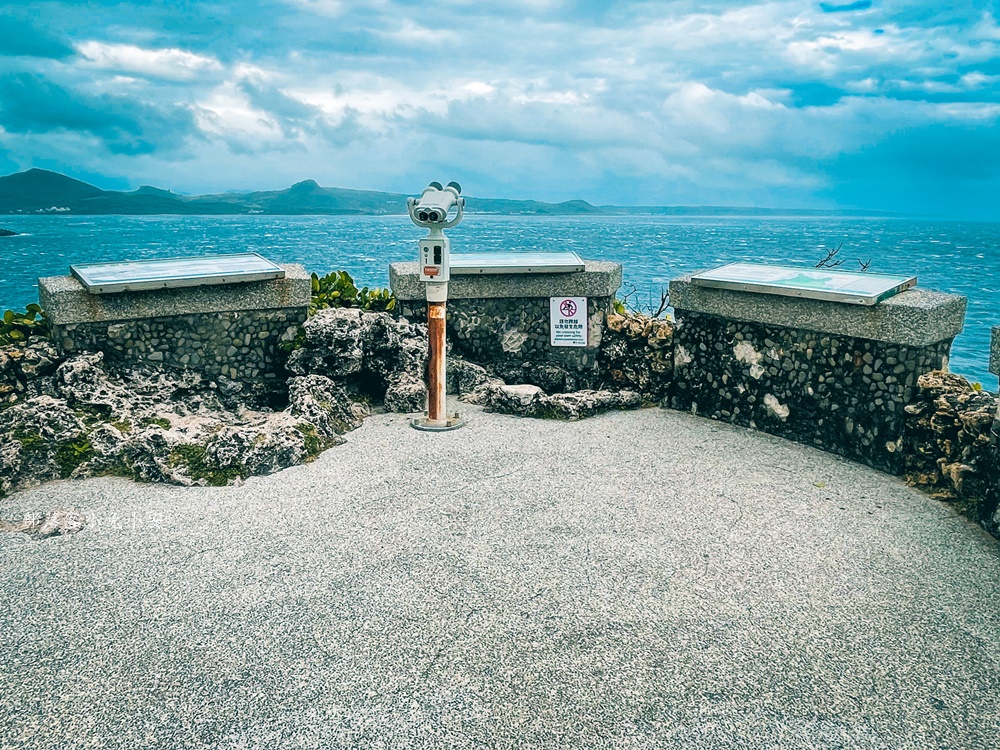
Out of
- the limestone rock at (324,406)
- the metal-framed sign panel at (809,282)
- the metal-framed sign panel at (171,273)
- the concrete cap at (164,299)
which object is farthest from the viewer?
the limestone rock at (324,406)

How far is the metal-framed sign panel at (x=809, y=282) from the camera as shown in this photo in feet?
19.0

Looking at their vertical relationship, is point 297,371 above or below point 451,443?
above

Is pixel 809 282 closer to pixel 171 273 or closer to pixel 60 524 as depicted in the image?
pixel 171 273

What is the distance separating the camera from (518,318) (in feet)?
25.8

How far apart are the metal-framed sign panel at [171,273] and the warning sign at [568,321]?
272cm

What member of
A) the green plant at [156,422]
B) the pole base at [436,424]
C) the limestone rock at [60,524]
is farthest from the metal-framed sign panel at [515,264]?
the limestone rock at [60,524]

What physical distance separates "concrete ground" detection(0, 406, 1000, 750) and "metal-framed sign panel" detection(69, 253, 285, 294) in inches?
69.6

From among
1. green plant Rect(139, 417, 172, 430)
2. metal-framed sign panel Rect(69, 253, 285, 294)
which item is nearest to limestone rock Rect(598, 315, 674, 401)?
metal-framed sign panel Rect(69, 253, 285, 294)

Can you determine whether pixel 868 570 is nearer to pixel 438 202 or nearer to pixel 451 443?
pixel 451 443

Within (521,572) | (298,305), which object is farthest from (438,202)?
(521,572)

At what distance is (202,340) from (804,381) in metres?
5.25

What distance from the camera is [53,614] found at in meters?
3.86

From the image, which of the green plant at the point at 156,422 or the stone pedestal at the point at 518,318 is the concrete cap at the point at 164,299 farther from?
the stone pedestal at the point at 518,318

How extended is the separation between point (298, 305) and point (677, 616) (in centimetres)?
478
